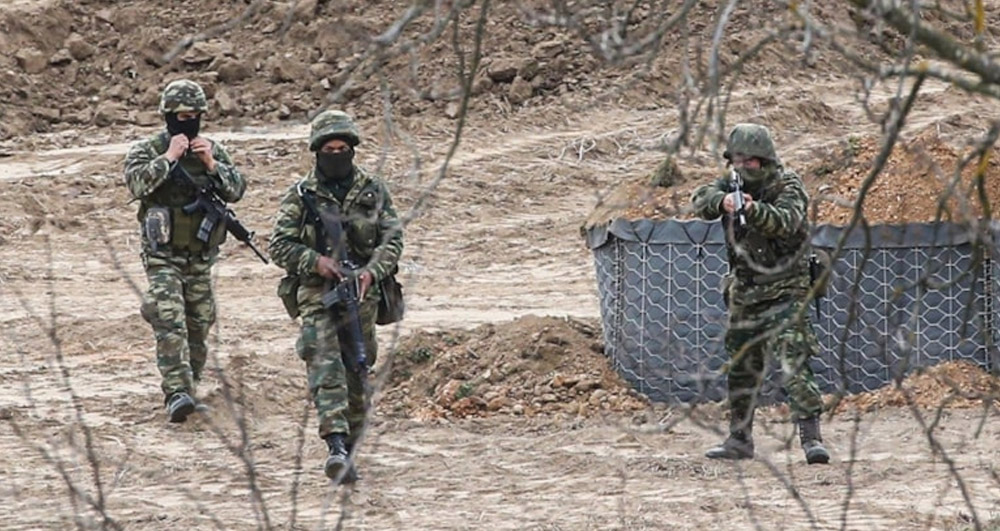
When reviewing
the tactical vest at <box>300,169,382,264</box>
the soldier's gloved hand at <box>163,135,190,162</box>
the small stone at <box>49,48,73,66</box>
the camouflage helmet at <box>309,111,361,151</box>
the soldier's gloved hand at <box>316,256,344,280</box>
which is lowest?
the small stone at <box>49,48,73,66</box>

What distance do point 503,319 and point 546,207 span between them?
343cm

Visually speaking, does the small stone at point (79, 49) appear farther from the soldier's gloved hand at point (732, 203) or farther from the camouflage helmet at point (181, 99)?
the soldier's gloved hand at point (732, 203)

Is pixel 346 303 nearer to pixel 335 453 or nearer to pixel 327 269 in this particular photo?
pixel 327 269

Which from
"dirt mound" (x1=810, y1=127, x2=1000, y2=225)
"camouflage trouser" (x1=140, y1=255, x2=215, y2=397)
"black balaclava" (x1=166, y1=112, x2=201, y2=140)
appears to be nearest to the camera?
"black balaclava" (x1=166, y1=112, x2=201, y2=140)

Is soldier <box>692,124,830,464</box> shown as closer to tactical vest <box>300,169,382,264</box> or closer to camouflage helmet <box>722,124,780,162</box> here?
camouflage helmet <box>722,124,780,162</box>

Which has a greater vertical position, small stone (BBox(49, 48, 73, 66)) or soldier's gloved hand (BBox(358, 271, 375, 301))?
soldier's gloved hand (BBox(358, 271, 375, 301))

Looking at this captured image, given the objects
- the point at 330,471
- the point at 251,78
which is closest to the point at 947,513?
the point at 330,471

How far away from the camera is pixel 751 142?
317 inches

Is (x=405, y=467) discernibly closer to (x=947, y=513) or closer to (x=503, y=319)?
(x=947, y=513)

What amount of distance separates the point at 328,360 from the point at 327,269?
0.38 meters

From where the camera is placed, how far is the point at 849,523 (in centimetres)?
742

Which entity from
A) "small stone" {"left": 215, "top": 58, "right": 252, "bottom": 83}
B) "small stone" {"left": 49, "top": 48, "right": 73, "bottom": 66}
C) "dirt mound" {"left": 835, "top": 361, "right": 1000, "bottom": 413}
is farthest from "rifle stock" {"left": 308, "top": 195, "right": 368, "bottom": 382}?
"small stone" {"left": 49, "top": 48, "right": 73, "bottom": 66}

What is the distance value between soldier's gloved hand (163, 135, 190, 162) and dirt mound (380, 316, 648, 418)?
1.73 metres

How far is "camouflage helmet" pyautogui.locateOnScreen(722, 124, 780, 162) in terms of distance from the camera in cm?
800
